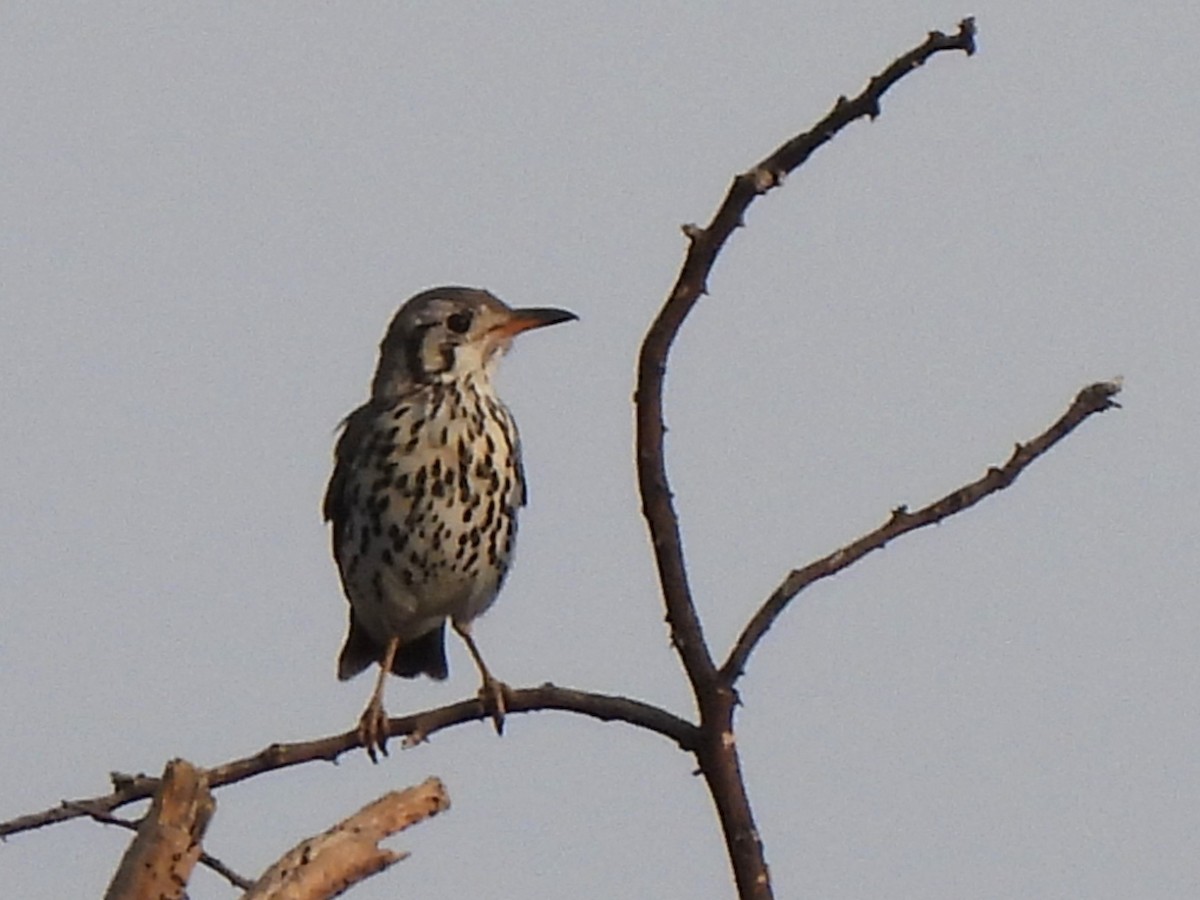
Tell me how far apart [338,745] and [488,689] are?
7.74 feet

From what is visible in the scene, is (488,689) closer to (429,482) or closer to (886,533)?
(429,482)

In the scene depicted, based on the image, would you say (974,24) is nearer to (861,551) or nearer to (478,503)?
(861,551)

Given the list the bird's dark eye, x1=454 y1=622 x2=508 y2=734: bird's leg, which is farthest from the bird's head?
x1=454 y1=622 x2=508 y2=734: bird's leg

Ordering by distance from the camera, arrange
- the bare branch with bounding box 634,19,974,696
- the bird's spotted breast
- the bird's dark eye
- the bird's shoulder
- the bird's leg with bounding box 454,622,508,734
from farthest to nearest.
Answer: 1. the bird's dark eye
2. the bird's shoulder
3. the bird's spotted breast
4. the bird's leg with bounding box 454,622,508,734
5. the bare branch with bounding box 634,19,974,696

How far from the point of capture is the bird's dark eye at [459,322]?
9.05m

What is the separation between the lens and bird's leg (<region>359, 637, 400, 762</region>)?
6.39 metres

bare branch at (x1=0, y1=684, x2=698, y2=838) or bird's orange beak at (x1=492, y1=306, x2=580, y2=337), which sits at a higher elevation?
bird's orange beak at (x1=492, y1=306, x2=580, y2=337)

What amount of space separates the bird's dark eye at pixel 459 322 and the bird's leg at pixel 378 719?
1.12 meters

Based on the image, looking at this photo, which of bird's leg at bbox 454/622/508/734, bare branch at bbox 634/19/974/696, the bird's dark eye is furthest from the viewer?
the bird's dark eye

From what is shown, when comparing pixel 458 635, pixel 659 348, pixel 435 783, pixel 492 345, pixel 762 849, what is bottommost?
pixel 762 849

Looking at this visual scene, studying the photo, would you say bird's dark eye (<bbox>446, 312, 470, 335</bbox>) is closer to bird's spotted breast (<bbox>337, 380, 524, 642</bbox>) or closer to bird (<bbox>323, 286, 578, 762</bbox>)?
bird (<bbox>323, 286, 578, 762</bbox>)

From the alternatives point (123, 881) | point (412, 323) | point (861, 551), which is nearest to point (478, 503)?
point (412, 323)

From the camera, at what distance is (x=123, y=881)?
170 inches

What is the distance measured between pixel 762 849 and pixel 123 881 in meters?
1.15
